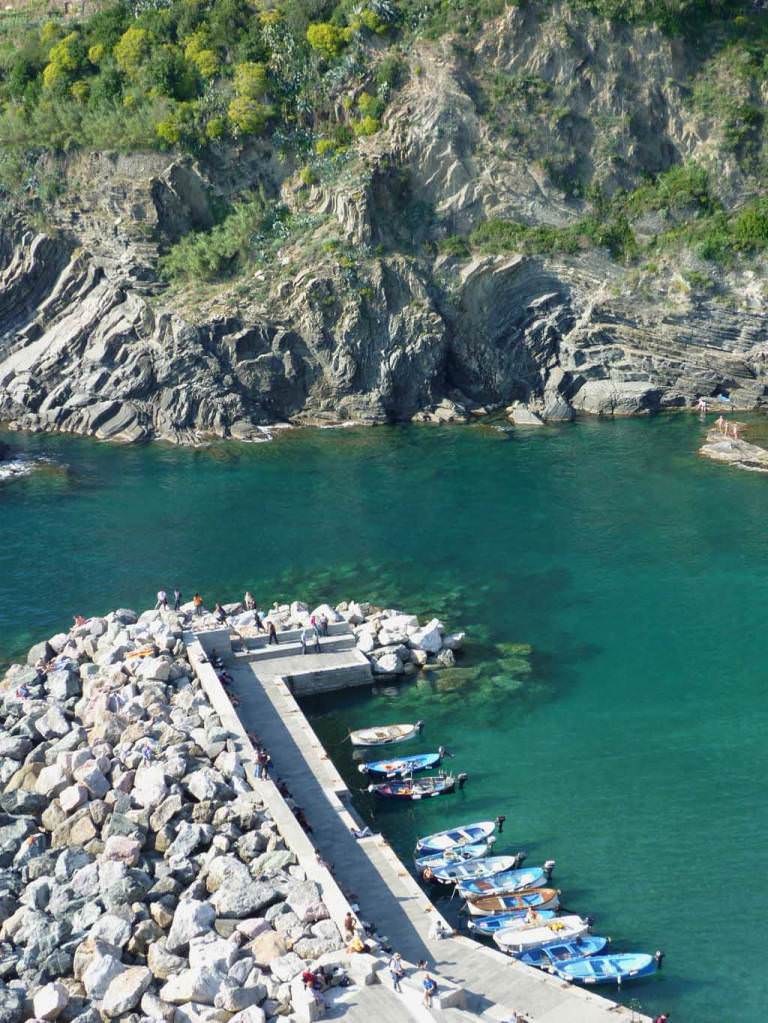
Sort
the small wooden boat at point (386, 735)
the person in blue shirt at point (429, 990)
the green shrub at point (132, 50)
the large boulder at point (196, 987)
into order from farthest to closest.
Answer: the green shrub at point (132, 50), the small wooden boat at point (386, 735), the large boulder at point (196, 987), the person in blue shirt at point (429, 990)

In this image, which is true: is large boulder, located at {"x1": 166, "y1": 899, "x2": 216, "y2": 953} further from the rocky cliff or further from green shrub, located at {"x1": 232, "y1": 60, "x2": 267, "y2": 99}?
green shrub, located at {"x1": 232, "y1": 60, "x2": 267, "y2": 99}

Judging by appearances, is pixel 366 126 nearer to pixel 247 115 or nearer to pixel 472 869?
pixel 247 115

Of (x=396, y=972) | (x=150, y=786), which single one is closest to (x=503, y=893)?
(x=396, y=972)

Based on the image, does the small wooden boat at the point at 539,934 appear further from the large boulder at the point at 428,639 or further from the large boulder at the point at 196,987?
the large boulder at the point at 428,639

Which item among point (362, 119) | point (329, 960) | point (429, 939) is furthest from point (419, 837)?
point (362, 119)

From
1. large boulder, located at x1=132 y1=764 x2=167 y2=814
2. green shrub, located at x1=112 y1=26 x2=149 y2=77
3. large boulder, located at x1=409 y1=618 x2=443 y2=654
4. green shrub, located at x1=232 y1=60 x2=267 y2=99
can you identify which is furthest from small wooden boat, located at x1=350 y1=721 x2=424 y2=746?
green shrub, located at x1=112 y1=26 x2=149 y2=77

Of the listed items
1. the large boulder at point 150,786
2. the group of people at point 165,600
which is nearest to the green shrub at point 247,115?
the group of people at point 165,600

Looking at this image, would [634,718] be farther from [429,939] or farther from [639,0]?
[639,0]
